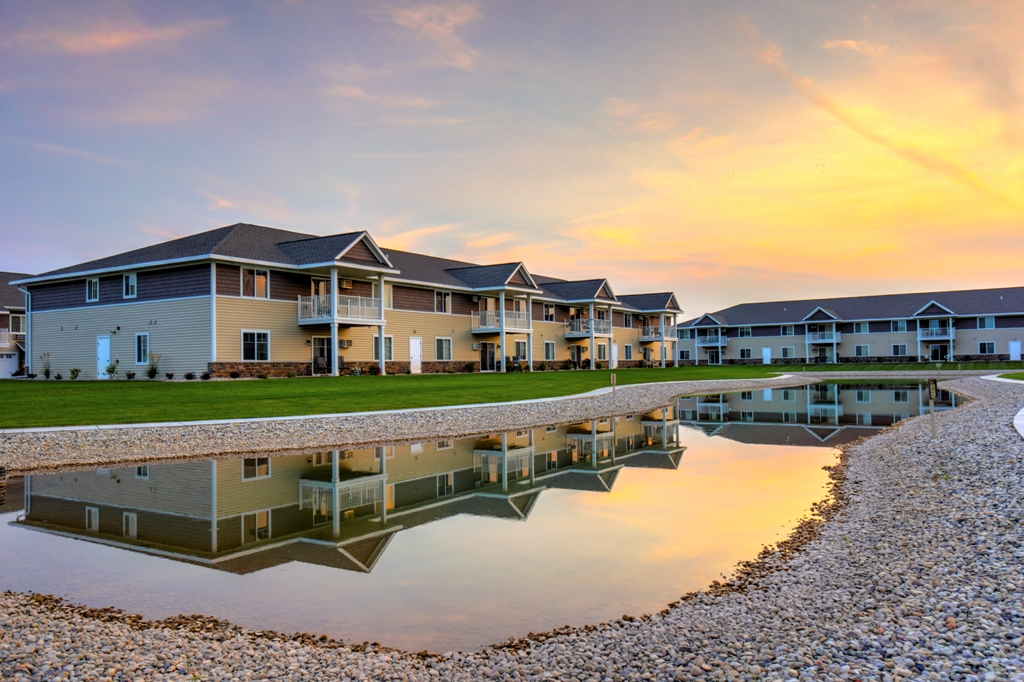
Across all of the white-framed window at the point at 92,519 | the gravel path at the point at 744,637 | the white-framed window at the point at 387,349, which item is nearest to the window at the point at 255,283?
the white-framed window at the point at 387,349

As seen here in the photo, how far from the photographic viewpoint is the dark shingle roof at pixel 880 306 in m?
71.2

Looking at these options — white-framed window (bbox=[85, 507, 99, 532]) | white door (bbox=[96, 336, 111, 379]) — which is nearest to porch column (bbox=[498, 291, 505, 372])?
white door (bbox=[96, 336, 111, 379])

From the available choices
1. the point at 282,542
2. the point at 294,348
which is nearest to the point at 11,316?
the point at 294,348

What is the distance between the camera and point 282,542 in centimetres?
964

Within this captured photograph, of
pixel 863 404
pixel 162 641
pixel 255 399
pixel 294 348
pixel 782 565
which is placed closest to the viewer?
pixel 162 641

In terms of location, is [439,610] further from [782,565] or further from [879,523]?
[879,523]

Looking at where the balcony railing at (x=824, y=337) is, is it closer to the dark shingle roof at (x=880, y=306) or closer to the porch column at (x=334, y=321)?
the dark shingle roof at (x=880, y=306)

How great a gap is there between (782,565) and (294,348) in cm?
2927

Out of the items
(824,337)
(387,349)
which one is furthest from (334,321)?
(824,337)

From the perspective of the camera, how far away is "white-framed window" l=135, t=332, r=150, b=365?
32.2 m

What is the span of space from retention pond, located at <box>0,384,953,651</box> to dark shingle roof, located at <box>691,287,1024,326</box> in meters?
66.1

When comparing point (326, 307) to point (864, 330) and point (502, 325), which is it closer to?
point (502, 325)

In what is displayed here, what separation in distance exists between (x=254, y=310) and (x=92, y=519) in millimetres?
22414

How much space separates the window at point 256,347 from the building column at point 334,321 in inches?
116
